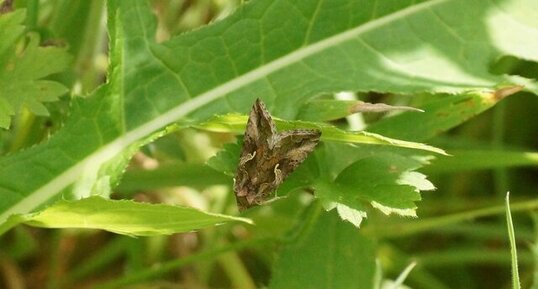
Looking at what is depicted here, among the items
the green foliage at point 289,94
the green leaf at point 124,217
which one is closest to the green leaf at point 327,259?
the green foliage at point 289,94

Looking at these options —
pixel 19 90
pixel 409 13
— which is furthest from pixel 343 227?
pixel 19 90

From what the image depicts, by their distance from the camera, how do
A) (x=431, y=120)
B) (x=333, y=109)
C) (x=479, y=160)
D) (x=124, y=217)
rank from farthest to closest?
(x=479, y=160), (x=431, y=120), (x=333, y=109), (x=124, y=217)

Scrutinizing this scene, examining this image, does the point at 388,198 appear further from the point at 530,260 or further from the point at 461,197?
the point at 461,197

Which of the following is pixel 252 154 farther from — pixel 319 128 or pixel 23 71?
pixel 23 71

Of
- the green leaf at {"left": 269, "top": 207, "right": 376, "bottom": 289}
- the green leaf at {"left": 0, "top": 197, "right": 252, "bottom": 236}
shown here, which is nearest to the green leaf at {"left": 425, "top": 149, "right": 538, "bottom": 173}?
the green leaf at {"left": 269, "top": 207, "right": 376, "bottom": 289}

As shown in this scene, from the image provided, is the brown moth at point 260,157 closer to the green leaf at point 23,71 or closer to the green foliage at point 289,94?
the green foliage at point 289,94

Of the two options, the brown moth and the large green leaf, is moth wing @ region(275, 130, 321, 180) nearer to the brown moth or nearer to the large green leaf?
the brown moth

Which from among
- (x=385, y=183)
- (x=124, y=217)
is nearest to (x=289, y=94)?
(x=385, y=183)
